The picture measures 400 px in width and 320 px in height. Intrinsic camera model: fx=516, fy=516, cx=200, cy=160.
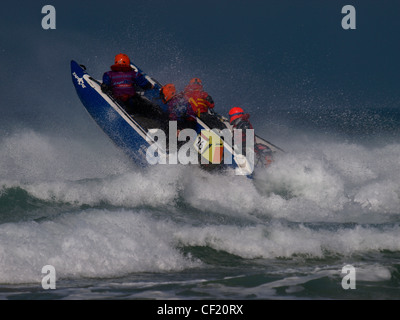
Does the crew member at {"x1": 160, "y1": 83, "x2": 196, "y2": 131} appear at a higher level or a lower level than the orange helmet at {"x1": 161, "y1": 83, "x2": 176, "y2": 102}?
lower

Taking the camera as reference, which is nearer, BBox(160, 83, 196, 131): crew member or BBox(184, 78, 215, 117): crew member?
BBox(160, 83, 196, 131): crew member

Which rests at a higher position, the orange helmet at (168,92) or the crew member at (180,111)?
the orange helmet at (168,92)

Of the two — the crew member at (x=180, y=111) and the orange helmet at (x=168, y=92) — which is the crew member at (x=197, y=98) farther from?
the orange helmet at (x=168, y=92)

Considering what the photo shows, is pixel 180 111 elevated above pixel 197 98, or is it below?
below

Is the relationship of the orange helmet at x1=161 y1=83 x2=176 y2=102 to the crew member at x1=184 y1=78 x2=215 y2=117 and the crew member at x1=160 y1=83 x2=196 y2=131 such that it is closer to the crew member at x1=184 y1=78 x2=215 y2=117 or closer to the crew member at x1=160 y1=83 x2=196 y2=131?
the crew member at x1=160 y1=83 x2=196 y2=131

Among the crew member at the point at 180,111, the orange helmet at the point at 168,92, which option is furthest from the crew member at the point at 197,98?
the orange helmet at the point at 168,92

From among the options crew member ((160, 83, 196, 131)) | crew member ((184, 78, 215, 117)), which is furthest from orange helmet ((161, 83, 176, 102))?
crew member ((184, 78, 215, 117))

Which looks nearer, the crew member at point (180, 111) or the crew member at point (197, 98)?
the crew member at point (180, 111)

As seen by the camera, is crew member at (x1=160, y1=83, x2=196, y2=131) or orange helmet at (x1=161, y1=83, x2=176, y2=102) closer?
crew member at (x1=160, y1=83, x2=196, y2=131)

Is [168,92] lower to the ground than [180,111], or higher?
higher

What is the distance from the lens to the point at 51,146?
33.0 feet

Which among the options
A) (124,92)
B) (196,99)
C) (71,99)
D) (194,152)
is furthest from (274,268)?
(71,99)

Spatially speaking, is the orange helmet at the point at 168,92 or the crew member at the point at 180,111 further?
the orange helmet at the point at 168,92

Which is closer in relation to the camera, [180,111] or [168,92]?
[180,111]
